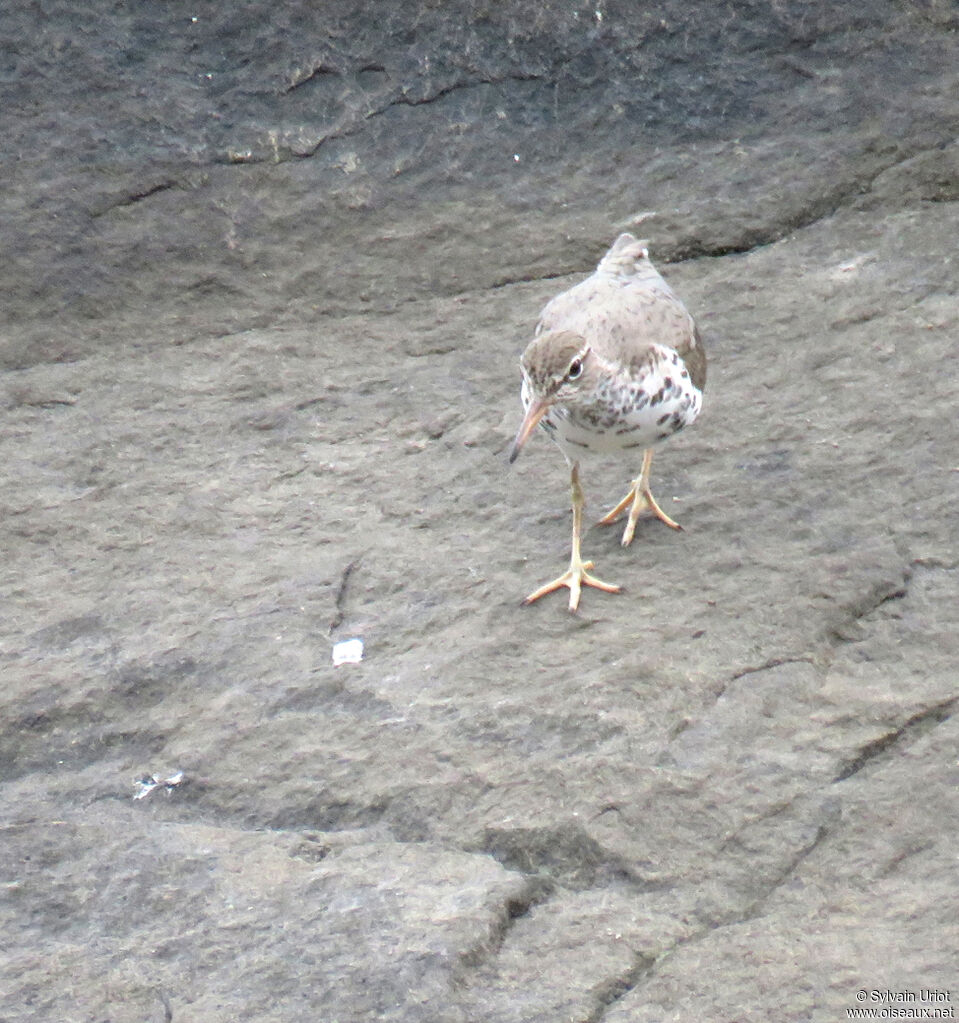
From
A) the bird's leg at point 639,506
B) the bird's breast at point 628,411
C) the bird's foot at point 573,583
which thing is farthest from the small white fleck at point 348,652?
the bird's leg at point 639,506

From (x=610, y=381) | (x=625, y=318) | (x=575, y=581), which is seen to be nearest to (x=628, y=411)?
(x=610, y=381)

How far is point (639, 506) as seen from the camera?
594 cm

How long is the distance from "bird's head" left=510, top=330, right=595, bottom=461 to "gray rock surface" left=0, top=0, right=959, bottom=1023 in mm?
808

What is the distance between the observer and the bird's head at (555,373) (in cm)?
510

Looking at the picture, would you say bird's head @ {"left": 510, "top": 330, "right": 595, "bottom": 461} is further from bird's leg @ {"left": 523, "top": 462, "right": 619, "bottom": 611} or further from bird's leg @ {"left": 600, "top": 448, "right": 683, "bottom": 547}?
bird's leg @ {"left": 600, "top": 448, "right": 683, "bottom": 547}

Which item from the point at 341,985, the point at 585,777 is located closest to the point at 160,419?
the point at 585,777

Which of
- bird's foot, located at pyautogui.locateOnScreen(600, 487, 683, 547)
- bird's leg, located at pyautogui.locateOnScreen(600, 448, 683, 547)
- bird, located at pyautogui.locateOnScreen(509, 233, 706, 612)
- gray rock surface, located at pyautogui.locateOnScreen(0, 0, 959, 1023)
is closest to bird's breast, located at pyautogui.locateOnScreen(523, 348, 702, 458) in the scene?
bird, located at pyautogui.locateOnScreen(509, 233, 706, 612)

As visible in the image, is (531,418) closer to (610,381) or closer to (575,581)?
(610,381)

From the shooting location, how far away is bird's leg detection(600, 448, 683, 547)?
19.2 feet

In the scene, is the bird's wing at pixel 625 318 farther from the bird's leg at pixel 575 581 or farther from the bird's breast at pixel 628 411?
the bird's leg at pixel 575 581

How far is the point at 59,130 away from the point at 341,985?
5336 millimetres

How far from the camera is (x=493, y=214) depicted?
7730mm

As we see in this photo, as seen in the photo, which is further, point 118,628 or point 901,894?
point 118,628

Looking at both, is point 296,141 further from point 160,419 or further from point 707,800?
point 707,800
